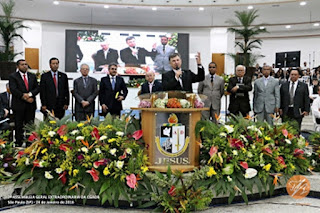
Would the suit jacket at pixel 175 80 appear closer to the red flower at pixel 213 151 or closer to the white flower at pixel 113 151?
the red flower at pixel 213 151

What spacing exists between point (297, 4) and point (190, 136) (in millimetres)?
11777

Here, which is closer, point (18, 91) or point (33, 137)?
point (33, 137)

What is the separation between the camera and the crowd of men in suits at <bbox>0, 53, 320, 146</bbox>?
15.0ft

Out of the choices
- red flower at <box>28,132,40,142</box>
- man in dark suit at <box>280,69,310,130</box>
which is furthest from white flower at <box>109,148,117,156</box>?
man in dark suit at <box>280,69,310,130</box>

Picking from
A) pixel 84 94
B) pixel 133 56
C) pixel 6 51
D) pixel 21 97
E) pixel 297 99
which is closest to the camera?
pixel 21 97

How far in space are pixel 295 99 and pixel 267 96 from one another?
512mm

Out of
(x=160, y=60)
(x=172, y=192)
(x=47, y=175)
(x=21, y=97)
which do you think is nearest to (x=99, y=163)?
(x=47, y=175)

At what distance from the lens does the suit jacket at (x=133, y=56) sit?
1404cm

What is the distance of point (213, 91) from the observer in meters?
5.11

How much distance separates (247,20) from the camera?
10039 mm

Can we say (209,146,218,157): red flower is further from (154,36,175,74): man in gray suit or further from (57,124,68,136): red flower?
(154,36,175,74): man in gray suit

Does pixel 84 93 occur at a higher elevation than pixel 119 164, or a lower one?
higher

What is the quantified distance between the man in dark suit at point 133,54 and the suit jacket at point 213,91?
9193mm

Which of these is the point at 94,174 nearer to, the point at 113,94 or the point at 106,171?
the point at 106,171
